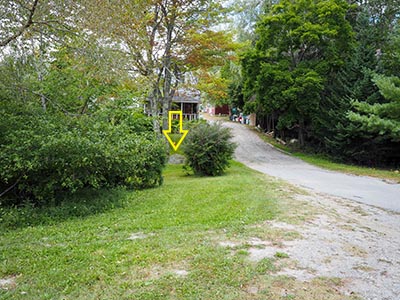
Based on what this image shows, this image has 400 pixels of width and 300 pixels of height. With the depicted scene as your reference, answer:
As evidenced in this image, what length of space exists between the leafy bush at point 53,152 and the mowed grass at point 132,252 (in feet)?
1.99

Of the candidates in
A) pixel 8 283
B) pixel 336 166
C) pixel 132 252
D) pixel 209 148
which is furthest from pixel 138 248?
pixel 336 166

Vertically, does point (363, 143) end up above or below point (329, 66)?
below

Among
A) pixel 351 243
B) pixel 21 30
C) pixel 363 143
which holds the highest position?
pixel 21 30

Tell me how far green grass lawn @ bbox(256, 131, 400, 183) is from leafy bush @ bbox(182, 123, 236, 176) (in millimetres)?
5228

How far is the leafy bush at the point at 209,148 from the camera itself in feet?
34.0

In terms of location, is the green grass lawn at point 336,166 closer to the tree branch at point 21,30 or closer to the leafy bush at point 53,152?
the leafy bush at point 53,152

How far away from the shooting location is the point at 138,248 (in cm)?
358

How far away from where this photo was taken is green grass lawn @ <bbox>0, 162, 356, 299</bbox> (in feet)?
8.64

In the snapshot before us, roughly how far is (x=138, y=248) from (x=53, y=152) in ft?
8.95

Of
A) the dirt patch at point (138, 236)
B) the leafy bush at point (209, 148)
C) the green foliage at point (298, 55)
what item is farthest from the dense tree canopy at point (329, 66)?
the dirt patch at point (138, 236)

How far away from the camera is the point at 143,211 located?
566cm

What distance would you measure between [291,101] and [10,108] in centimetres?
1368

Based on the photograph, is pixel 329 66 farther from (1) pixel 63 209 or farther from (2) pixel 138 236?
(2) pixel 138 236

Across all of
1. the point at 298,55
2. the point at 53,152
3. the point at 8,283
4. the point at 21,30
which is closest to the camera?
the point at 8,283
